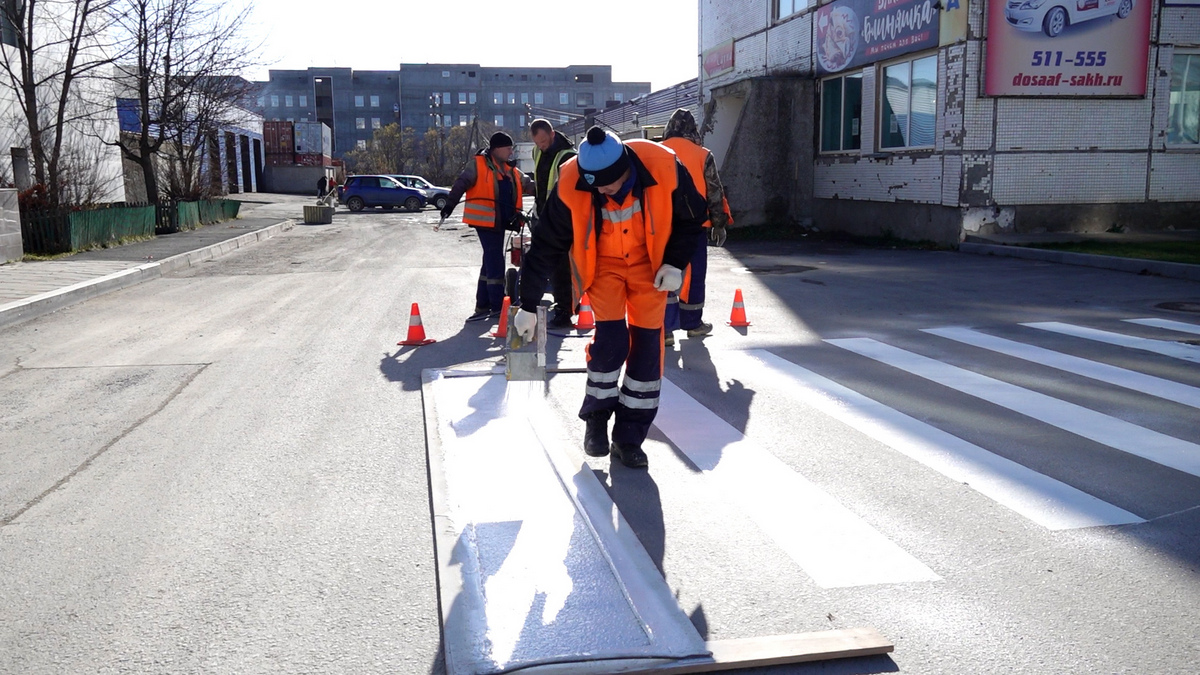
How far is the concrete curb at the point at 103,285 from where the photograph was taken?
36.5ft

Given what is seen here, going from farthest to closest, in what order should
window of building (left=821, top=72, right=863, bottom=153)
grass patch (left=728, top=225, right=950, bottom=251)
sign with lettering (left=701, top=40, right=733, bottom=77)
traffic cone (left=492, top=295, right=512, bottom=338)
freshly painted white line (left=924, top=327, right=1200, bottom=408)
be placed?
sign with lettering (left=701, top=40, right=733, bottom=77), window of building (left=821, top=72, right=863, bottom=153), grass patch (left=728, top=225, right=950, bottom=251), traffic cone (left=492, top=295, right=512, bottom=338), freshly painted white line (left=924, top=327, right=1200, bottom=408)

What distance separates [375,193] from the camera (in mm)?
41188

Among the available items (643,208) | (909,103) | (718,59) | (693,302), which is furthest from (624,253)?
(718,59)

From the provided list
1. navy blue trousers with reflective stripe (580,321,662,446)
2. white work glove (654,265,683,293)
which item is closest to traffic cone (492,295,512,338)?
navy blue trousers with reflective stripe (580,321,662,446)

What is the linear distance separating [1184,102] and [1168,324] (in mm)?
11112

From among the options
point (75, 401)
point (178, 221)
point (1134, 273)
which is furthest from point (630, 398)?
point (178, 221)

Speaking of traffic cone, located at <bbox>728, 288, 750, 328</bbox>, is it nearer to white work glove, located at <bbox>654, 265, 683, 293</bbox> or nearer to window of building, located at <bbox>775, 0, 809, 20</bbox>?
white work glove, located at <bbox>654, 265, 683, 293</bbox>

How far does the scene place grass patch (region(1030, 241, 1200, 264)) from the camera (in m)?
13.8

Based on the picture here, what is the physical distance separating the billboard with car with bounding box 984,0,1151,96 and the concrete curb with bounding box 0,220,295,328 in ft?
46.2

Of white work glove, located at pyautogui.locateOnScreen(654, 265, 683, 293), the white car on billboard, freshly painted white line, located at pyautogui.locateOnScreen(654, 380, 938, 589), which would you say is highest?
the white car on billboard

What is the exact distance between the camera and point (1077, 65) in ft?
56.6

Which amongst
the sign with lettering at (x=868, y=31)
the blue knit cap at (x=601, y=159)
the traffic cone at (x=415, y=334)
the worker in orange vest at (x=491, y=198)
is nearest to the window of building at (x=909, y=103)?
the sign with lettering at (x=868, y=31)

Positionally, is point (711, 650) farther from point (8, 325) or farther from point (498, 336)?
point (8, 325)

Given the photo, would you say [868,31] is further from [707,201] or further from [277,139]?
[277,139]
